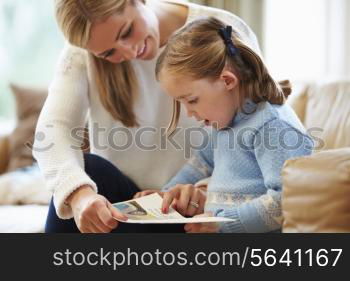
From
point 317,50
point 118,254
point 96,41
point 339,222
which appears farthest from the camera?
point 317,50

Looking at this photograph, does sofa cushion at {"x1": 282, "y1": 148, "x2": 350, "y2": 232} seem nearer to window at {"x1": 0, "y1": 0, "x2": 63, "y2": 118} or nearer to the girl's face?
the girl's face

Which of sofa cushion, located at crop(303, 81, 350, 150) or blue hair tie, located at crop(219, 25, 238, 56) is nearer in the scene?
blue hair tie, located at crop(219, 25, 238, 56)

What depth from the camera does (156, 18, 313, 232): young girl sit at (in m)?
1.44

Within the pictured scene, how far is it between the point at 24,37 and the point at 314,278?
2928mm

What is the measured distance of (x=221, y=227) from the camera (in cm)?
143

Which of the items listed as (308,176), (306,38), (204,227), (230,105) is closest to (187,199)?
(204,227)

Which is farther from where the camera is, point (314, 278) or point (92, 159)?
point (92, 159)

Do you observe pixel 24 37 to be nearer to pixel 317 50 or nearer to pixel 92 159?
pixel 317 50

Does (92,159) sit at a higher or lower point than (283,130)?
lower

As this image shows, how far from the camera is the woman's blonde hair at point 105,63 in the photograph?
162 centimetres

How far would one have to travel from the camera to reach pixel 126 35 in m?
1.69

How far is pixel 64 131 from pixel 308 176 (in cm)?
78

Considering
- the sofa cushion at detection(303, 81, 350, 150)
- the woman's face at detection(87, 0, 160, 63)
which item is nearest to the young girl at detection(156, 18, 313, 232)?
the woman's face at detection(87, 0, 160, 63)

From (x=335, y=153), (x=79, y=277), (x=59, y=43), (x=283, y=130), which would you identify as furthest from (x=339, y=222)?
(x=59, y=43)
